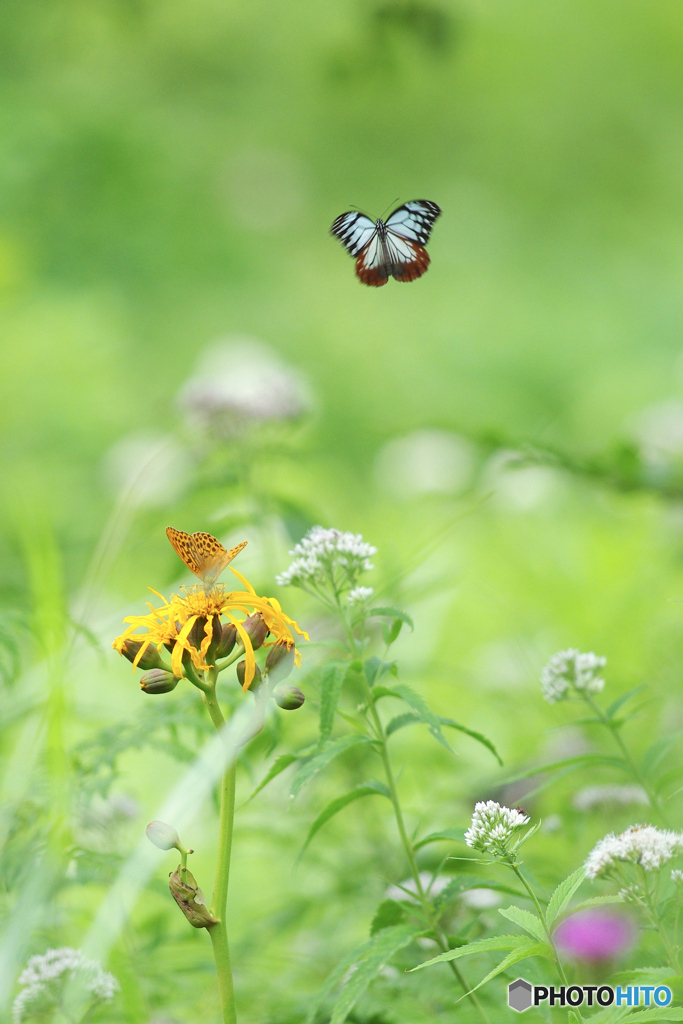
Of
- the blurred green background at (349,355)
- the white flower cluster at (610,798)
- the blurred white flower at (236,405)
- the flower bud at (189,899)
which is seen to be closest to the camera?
the flower bud at (189,899)

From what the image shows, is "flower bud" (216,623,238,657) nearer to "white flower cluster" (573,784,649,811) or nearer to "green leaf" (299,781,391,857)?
"green leaf" (299,781,391,857)

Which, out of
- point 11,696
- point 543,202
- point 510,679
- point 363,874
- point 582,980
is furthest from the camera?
point 543,202

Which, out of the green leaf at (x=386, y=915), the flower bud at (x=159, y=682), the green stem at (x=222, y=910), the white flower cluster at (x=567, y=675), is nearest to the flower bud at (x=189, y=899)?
the green stem at (x=222, y=910)

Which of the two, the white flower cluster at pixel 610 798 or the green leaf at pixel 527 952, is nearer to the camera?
the green leaf at pixel 527 952

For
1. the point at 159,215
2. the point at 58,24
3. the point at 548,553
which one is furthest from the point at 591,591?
the point at 159,215

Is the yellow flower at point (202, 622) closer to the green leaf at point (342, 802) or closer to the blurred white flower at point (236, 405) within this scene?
the green leaf at point (342, 802)

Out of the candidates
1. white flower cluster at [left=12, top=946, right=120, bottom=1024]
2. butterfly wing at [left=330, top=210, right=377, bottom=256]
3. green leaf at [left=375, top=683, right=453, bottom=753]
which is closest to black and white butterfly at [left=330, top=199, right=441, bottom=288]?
butterfly wing at [left=330, top=210, right=377, bottom=256]

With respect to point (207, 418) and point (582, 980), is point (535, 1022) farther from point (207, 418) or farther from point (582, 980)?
point (207, 418)
